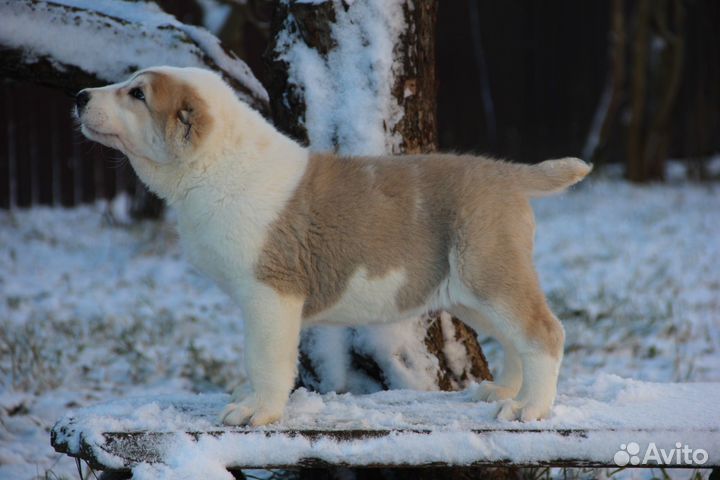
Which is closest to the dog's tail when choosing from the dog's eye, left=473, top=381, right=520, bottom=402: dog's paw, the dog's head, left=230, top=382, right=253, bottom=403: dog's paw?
left=473, top=381, right=520, bottom=402: dog's paw

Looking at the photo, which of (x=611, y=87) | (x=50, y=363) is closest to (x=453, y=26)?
(x=611, y=87)

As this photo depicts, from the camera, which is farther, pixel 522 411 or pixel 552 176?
pixel 552 176

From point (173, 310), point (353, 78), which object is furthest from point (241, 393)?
→ point (173, 310)

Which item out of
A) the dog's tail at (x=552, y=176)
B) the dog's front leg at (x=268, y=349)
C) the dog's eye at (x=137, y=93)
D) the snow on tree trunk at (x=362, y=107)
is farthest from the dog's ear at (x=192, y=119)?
the dog's tail at (x=552, y=176)

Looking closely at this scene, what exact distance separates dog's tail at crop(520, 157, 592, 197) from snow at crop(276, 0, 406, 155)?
758mm

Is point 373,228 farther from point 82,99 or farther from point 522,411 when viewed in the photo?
point 82,99

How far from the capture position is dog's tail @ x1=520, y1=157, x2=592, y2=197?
3102mm

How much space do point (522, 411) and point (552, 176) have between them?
82 centimetres

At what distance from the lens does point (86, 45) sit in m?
3.86

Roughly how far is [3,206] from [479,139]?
6073 millimetres

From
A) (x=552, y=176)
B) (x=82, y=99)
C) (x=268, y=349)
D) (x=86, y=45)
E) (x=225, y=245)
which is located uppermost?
(x=86, y=45)

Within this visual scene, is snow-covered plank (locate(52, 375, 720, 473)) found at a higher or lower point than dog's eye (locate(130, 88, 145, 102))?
lower

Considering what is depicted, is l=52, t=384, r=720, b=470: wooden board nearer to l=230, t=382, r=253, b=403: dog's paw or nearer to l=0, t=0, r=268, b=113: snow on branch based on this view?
l=230, t=382, r=253, b=403: dog's paw

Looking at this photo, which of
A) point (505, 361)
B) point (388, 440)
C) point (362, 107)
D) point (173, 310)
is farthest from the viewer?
point (173, 310)
